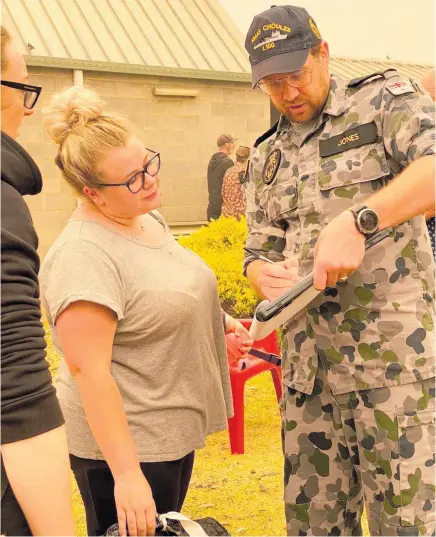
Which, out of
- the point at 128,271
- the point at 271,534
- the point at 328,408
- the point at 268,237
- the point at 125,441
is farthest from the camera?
the point at 271,534

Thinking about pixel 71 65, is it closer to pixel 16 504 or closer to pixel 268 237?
pixel 268 237

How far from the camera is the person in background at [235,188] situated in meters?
10.8

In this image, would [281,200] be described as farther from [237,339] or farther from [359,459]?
[359,459]

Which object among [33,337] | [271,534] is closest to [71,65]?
[271,534]

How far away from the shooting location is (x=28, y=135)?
1182 centimetres

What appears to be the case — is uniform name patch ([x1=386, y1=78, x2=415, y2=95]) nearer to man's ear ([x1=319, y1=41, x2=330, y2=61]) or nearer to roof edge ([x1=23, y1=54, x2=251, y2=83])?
man's ear ([x1=319, y1=41, x2=330, y2=61])

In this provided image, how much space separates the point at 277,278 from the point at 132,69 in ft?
35.5

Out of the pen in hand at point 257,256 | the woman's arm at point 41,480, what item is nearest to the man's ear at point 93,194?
the pen in hand at point 257,256

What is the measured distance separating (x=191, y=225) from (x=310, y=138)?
10979mm

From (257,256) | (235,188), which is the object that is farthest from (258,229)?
(235,188)

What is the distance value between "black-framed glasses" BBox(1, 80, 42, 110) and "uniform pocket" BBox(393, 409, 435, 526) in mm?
1573

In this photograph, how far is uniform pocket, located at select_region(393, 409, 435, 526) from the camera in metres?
2.52

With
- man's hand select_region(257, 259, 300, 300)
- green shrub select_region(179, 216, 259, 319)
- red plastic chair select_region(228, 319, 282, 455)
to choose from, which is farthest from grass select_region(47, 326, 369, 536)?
man's hand select_region(257, 259, 300, 300)

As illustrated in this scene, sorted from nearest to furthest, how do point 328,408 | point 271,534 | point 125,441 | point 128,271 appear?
point 125,441 < point 128,271 < point 328,408 < point 271,534
